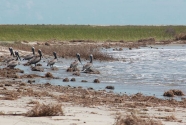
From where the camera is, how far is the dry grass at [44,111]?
10.4 meters

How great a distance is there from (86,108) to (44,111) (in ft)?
7.62

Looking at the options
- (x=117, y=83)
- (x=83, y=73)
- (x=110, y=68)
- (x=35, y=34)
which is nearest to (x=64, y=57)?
(x=110, y=68)

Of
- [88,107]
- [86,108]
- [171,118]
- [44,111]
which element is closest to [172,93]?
[88,107]

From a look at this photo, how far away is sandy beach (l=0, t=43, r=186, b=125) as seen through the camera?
33.2 feet

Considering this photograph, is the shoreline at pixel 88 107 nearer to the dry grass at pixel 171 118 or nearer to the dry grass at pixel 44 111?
the dry grass at pixel 171 118

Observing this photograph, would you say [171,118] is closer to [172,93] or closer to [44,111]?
[44,111]

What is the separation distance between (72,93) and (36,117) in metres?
6.59

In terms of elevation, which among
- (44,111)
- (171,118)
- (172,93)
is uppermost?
(44,111)

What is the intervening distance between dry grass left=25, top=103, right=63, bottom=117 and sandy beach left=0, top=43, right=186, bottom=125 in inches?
0.8

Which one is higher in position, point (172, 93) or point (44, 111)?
point (44, 111)

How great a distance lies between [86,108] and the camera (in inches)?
497

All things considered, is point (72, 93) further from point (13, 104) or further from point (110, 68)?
point (110, 68)

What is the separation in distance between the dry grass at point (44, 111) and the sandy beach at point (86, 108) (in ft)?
0.07

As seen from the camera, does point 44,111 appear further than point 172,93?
No
